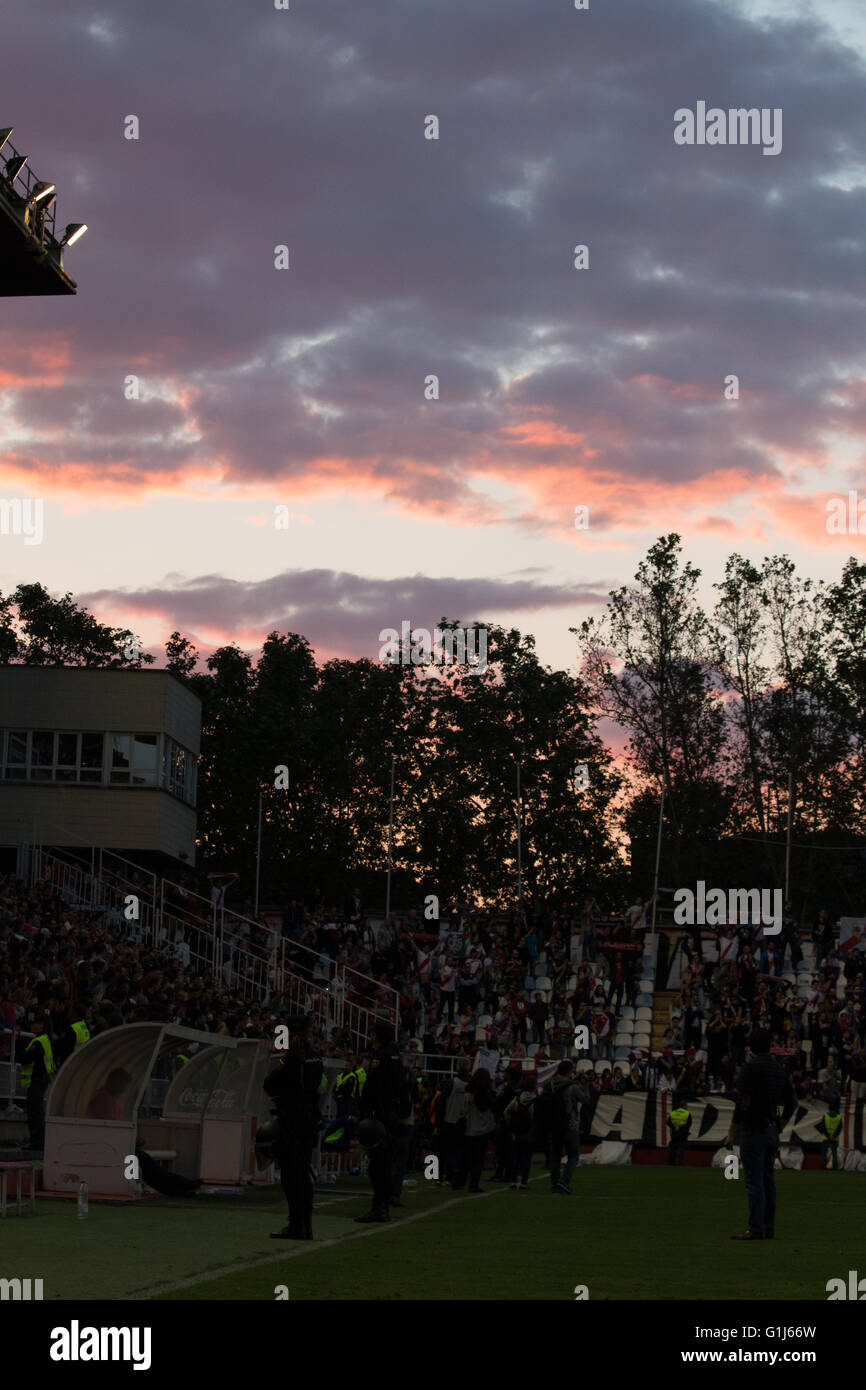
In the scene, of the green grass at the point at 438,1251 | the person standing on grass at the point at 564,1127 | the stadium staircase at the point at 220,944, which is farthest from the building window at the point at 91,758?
the green grass at the point at 438,1251

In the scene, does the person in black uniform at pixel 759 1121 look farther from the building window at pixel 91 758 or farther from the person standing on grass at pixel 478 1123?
the building window at pixel 91 758

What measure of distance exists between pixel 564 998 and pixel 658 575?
32.8m

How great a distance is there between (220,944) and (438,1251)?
3011 cm

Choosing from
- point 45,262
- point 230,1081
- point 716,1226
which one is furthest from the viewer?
point 45,262

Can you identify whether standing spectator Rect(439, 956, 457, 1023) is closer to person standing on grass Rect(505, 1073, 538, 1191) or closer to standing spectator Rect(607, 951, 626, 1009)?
standing spectator Rect(607, 951, 626, 1009)

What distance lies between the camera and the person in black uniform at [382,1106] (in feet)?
63.8

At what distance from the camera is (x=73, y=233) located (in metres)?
45.7

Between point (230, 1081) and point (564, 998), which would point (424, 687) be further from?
point (230, 1081)

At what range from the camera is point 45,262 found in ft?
149

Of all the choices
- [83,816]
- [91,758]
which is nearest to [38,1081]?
[83,816]

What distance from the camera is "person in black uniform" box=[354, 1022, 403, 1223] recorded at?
19438mm

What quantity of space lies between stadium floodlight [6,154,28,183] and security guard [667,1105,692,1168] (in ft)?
84.4

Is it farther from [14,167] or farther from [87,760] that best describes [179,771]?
[14,167]
